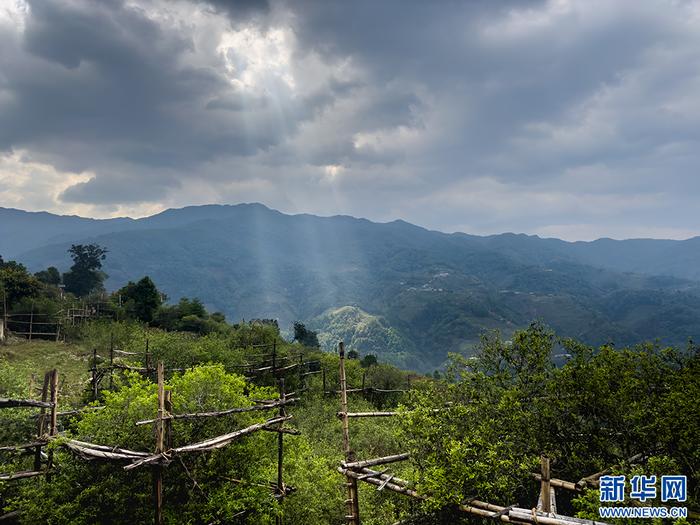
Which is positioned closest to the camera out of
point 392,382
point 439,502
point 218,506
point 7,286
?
point 439,502

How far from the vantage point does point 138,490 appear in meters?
10.1

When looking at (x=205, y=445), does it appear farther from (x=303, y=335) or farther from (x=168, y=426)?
(x=303, y=335)

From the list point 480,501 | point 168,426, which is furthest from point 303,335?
point 480,501

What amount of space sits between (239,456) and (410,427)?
15.4 feet

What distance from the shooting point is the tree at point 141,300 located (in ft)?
179

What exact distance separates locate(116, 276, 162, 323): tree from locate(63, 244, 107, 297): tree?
21.3 m

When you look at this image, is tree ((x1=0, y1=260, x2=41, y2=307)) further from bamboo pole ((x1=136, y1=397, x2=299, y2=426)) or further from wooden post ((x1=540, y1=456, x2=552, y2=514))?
wooden post ((x1=540, y1=456, x2=552, y2=514))

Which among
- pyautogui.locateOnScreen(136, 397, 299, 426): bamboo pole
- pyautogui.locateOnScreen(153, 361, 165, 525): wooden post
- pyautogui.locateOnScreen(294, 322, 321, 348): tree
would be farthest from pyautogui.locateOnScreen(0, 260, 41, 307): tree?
pyautogui.locateOnScreen(153, 361, 165, 525): wooden post

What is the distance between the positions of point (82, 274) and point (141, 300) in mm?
27631

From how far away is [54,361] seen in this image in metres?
35.0

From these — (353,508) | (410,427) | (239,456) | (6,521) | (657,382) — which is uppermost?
(657,382)

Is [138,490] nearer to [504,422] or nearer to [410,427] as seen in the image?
[410,427]

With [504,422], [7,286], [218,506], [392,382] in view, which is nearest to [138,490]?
[218,506]

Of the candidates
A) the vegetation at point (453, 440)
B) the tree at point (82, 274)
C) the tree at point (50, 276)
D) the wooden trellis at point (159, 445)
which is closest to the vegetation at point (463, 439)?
the vegetation at point (453, 440)
